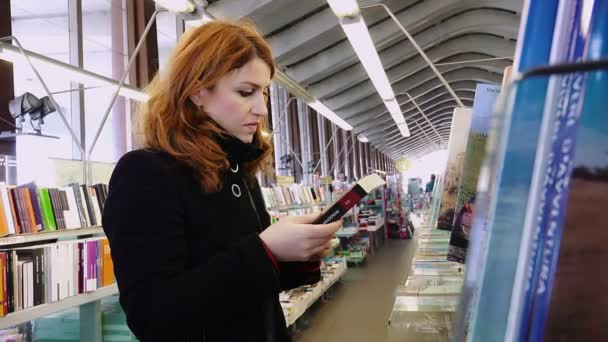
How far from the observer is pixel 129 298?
32.0 inches

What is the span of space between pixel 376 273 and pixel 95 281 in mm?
5515

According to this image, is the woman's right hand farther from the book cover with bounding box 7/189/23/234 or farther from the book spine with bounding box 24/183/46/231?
the book spine with bounding box 24/183/46/231

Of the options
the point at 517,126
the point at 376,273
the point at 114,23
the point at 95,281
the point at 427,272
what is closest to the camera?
the point at 517,126

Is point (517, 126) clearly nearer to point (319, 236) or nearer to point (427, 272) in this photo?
point (319, 236)

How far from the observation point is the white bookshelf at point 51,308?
262 cm

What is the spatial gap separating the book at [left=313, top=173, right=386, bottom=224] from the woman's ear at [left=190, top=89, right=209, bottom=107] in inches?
15.0

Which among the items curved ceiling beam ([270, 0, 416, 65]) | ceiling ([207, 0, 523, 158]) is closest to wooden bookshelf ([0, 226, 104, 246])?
ceiling ([207, 0, 523, 158])

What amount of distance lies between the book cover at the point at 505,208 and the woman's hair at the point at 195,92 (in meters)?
0.75

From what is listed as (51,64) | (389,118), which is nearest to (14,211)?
(51,64)

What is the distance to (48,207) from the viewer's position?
3115mm

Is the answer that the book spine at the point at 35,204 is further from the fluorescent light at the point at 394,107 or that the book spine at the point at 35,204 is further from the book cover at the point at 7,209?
the fluorescent light at the point at 394,107

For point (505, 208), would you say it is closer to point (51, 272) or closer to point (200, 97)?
point (200, 97)

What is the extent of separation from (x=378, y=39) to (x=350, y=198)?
37.1 ft

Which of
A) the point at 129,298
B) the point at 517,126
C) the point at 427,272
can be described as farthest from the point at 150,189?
the point at 427,272
